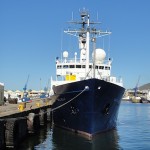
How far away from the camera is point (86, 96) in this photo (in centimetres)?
3139

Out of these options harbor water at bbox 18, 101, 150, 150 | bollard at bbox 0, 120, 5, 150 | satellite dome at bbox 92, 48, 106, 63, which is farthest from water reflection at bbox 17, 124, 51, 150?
satellite dome at bbox 92, 48, 106, 63

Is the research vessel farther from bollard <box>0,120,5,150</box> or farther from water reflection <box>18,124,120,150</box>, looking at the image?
bollard <box>0,120,5,150</box>

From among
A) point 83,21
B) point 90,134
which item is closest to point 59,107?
point 90,134

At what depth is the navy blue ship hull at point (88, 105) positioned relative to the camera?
3114 cm

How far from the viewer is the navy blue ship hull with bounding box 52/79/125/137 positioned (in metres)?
31.1

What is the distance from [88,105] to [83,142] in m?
3.26

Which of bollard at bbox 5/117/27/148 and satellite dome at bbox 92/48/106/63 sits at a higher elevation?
satellite dome at bbox 92/48/106/63

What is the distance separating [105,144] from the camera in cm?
2983

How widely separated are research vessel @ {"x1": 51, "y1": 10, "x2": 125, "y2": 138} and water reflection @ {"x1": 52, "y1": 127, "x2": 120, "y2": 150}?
0.61 meters

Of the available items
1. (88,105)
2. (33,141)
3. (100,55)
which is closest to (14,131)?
(33,141)

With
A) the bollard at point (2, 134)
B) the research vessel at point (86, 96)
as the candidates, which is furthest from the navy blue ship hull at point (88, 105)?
the bollard at point (2, 134)

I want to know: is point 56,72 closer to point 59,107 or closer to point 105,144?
point 59,107

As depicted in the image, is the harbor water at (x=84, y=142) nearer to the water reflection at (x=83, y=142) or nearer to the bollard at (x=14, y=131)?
the water reflection at (x=83, y=142)

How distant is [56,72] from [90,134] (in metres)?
12.4
